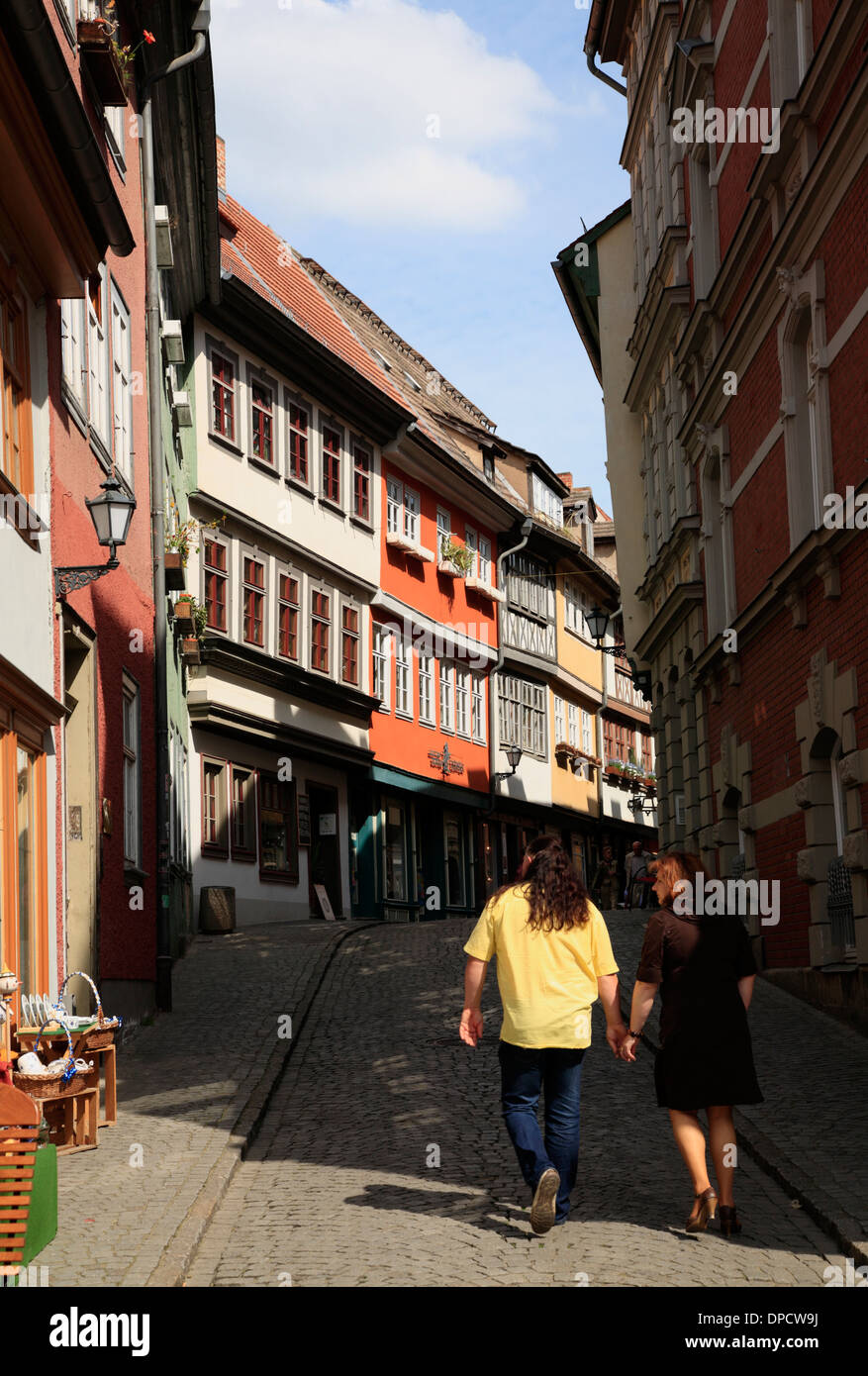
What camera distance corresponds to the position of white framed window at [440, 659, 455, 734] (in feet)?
126

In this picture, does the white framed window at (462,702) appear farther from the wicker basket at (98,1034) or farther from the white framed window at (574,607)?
the wicker basket at (98,1034)

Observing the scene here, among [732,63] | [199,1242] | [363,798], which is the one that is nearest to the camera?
[199,1242]

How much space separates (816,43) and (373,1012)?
988 cm

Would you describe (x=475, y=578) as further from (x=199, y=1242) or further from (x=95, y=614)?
(x=199, y=1242)

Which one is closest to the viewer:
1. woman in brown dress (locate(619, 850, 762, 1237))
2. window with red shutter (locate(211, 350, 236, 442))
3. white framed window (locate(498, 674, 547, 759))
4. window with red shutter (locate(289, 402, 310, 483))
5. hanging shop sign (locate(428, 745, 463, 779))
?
woman in brown dress (locate(619, 850, 762, 1237))

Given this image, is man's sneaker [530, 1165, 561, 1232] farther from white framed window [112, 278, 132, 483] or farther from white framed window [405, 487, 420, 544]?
white framed window [405, 487, 420, 544]

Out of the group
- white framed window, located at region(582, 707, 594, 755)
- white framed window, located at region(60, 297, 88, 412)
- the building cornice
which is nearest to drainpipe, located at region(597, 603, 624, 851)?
white framed window, located at region(582, 707, 594, 755)

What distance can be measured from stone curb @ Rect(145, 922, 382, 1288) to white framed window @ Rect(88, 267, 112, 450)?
18.3ft

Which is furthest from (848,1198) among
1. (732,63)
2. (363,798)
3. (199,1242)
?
(363,798)

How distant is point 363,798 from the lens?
33938 millimetres

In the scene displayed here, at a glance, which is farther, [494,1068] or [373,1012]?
[373,1012]

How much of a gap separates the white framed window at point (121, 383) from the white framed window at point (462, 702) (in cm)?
2270

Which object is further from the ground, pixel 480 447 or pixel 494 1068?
pixel 480 447

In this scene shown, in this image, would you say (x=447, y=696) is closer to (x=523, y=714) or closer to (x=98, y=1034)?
(x=523, y=714)
